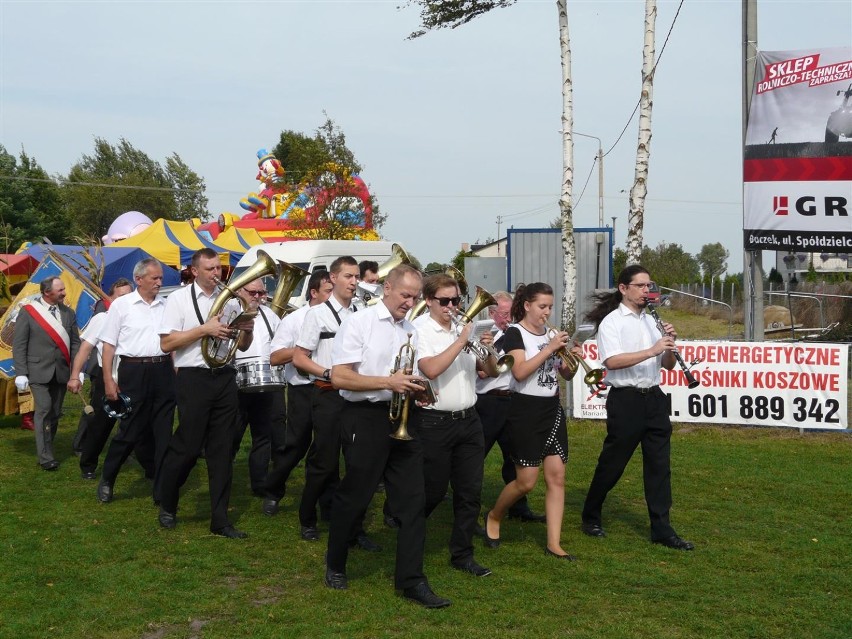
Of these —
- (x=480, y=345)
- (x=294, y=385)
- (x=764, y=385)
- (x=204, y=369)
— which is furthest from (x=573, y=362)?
(x=764, y=385)

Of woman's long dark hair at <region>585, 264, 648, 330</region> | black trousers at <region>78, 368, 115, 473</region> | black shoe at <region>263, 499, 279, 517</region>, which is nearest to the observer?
woman's long dark hair at <region>585, 264, 648, 330</region>

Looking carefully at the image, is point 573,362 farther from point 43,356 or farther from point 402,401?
point 43,356

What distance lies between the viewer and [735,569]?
654cm

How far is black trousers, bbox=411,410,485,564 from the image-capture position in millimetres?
6043

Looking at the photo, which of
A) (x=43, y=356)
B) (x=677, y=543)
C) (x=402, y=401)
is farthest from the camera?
(x=43, y=356)

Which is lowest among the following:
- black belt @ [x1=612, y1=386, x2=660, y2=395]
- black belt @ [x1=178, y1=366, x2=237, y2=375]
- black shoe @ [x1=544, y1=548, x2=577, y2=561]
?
black shoe @ [x1=544, y1=548, x2=577, y2=561]

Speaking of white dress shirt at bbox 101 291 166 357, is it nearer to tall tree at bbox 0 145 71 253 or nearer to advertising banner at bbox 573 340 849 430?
advertising banner at bbox 573 340 849 430

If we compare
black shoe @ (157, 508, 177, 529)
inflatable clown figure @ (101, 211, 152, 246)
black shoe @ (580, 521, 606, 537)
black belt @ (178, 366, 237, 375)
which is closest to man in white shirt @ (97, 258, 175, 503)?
black shoe @ (157, 508, 177, 529)

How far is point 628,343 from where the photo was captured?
6980mm

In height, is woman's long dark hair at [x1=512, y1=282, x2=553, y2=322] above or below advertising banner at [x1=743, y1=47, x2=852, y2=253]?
below

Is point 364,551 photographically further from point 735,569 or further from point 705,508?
point 705,508

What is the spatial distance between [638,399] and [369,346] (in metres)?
2.19

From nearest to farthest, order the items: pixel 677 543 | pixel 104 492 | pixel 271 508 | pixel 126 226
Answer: pixel 677 543
pixel 271 508
pixel 104 492
pixel 126 226

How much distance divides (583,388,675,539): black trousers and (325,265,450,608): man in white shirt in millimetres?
1802
